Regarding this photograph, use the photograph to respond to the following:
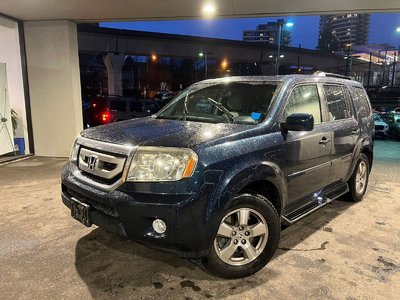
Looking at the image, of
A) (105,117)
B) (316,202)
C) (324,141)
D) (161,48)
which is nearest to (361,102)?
(324,141)

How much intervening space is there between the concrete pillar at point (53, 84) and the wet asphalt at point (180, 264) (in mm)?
4235

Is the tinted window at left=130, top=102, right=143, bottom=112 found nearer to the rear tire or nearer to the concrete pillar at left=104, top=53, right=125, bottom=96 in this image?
the rear tire

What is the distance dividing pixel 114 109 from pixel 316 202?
34.9 ft

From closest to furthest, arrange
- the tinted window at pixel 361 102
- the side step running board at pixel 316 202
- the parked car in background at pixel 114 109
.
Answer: the side step running board at pixel 316 202 → the tinted window at pixel 361 102 → the parked car in background at pixel 114 109

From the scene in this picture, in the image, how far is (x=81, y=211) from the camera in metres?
3.20

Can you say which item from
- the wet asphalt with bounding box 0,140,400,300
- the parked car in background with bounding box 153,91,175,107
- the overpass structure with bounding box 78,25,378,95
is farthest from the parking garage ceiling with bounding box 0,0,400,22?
the overpass structure with bounding box 78,25,378,95

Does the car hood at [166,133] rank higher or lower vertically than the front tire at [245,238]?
higher

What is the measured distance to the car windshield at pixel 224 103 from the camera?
378 cm

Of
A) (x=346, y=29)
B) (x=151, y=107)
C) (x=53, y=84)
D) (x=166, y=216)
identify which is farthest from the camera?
(x=346, y=29)

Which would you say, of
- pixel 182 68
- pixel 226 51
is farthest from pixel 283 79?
pixel 182 68

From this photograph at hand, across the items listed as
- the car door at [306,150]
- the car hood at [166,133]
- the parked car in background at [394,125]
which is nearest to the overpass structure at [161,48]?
the parked car in background at [394,125]

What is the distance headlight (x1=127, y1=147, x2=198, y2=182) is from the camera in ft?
9.23

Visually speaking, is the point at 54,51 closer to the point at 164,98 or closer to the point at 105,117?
the point at 105,117

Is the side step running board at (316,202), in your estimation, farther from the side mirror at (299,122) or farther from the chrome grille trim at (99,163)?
the chrome grille trim at (99,163)
